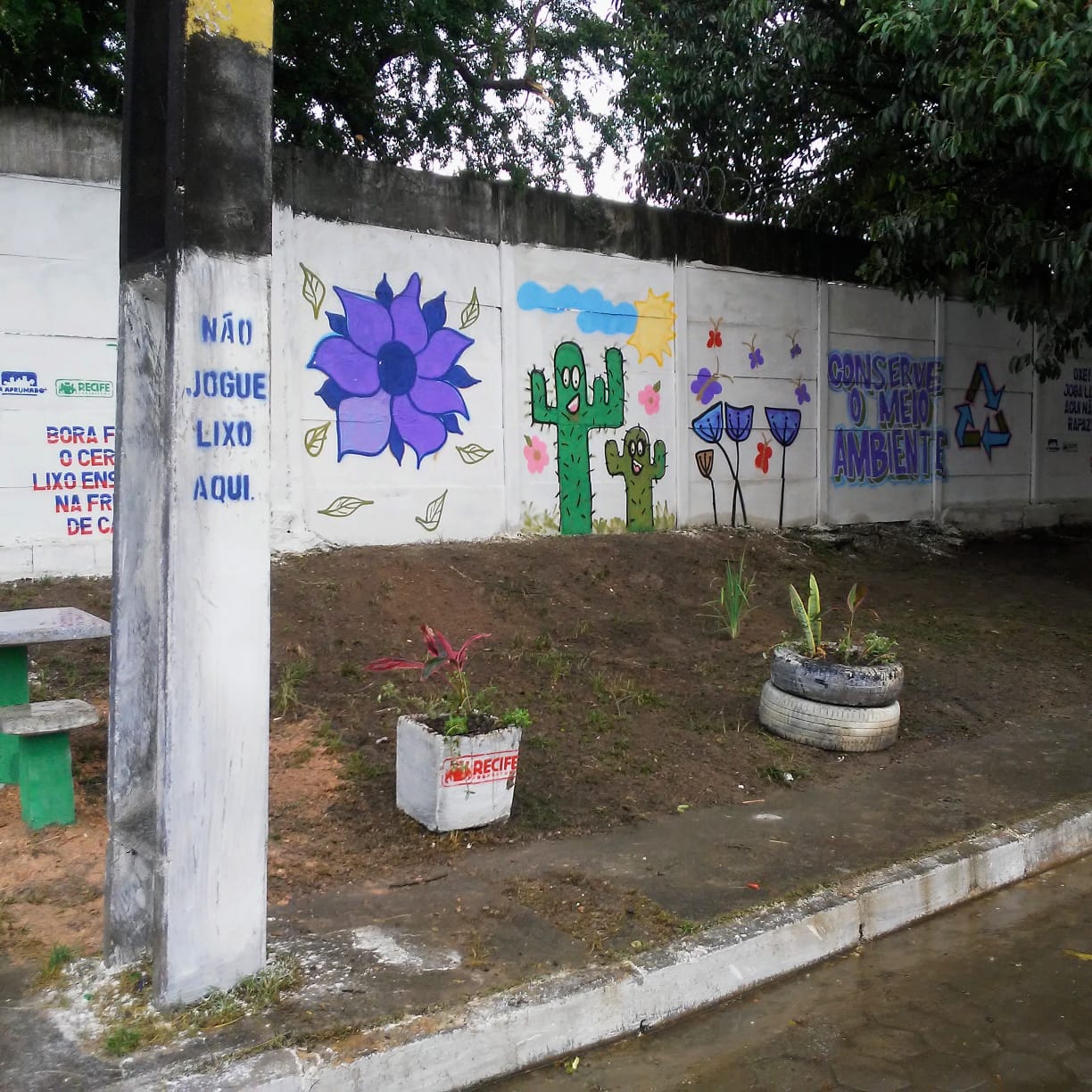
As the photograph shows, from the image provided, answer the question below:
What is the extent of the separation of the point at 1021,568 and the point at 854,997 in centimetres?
858

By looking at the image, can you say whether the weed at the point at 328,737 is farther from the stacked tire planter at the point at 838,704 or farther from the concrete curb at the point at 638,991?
the stacked tire planter at the point at 838,704

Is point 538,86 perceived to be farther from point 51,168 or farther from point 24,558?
point 24,558

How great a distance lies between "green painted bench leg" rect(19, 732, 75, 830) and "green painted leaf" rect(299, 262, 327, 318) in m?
4.37

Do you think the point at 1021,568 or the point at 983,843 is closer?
the point at 983,843

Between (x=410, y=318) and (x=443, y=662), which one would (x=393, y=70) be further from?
(x=443, y=662)

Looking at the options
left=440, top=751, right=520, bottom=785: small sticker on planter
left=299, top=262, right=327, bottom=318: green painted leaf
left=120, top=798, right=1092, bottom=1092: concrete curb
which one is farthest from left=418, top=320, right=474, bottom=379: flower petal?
left=120, top=798, right=1092, bottom=1092: concrete curb

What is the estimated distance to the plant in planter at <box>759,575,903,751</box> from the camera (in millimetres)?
5871

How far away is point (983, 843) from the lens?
15.3 feet

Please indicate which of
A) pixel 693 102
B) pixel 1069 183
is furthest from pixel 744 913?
pixel 693 102

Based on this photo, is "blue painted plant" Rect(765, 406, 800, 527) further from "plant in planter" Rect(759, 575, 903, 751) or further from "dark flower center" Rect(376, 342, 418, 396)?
"plant in planter" Rect(759, 575, 903, 751)

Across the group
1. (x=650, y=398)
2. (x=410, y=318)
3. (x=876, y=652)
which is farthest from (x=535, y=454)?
(x=876, y=652)

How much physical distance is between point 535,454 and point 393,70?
6927mm

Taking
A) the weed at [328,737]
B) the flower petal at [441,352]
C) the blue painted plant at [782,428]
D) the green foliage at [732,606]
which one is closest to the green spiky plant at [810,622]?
the green foliage at [732,606]

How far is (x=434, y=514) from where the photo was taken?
28.4 ft
